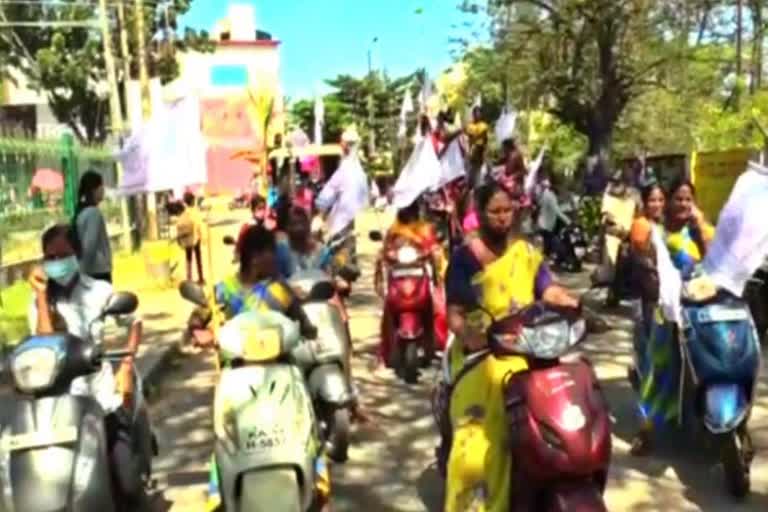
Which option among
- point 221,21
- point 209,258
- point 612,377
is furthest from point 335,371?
point 221,21

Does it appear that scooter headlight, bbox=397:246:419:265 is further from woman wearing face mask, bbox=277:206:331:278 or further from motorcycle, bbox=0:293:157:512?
motorcycle, bbox=0:293:157:512

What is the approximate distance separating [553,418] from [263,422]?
3.79 feet

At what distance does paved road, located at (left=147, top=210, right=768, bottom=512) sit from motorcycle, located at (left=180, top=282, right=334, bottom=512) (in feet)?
4.31

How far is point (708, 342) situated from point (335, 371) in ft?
6.41

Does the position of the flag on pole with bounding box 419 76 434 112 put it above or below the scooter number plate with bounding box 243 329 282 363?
above

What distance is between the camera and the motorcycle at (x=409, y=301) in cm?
852

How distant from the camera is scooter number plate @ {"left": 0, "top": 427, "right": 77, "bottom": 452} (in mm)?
4383

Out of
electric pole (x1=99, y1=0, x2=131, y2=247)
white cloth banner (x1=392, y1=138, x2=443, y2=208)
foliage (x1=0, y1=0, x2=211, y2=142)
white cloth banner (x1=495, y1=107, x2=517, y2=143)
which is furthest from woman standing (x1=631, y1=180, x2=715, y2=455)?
foliage (x1=0, y1=0, x2=211, y2=142)

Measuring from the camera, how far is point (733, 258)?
16.1 ft

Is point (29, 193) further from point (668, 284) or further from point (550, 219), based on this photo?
point (668, 284)

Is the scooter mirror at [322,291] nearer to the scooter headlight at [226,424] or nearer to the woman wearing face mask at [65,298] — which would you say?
the woman wearing face mask at [65,298]

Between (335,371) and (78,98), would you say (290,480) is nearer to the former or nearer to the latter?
(335,371)

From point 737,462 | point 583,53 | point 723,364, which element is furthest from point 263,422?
point 583,53

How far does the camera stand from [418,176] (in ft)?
34.2
